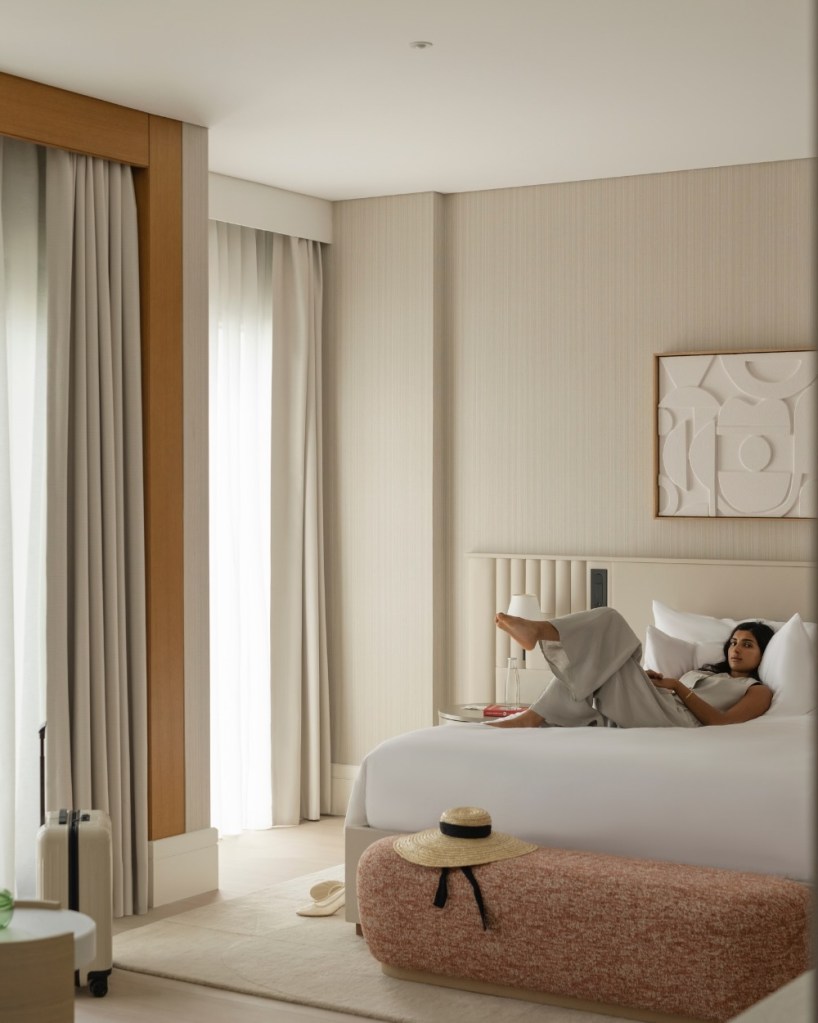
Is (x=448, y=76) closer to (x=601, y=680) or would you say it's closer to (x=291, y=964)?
(x=601, y=680)

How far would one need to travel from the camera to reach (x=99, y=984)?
12.4ft

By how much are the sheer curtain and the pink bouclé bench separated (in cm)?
206

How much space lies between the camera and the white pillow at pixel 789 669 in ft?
14.7

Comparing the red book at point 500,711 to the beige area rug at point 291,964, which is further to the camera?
the red book at point 500,711

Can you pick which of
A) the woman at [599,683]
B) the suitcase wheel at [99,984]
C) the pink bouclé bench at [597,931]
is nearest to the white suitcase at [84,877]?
the suitcase wheel at [99,984]

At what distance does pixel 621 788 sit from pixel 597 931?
426mm

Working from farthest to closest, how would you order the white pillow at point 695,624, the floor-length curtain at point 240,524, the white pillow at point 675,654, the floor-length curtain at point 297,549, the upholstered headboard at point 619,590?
the floor-length curtain at point 297,549 → the floor-length curtain at point 240,524 → the upholstered headboard at point 619,590 → the white pillow at point 695,624 → the white pillow at point 675,654

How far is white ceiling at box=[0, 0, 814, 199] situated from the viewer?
3.69m

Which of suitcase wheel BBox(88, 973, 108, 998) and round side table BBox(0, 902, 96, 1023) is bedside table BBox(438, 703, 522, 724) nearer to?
suitcase wheel BBox(88, 973, 108, 998)

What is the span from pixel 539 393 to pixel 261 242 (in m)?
1.43

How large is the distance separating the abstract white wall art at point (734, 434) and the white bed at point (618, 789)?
3.90 feet

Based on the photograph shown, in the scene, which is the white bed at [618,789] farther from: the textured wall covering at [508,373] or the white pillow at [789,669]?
the textured wall covering at [508,373]

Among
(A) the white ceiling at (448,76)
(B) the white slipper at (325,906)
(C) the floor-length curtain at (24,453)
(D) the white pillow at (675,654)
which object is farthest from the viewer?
(D) the white pillow at (675,654)

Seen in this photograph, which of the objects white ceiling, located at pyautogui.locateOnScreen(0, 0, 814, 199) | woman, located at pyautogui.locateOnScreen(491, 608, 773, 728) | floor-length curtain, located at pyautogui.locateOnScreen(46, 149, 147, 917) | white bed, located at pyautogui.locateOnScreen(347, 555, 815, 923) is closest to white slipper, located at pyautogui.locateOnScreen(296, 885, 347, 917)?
white bed, located at pyautogui.locateOnScreen(347, 555, 815, 923)
